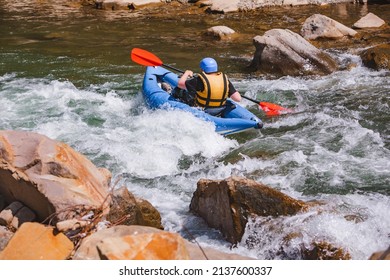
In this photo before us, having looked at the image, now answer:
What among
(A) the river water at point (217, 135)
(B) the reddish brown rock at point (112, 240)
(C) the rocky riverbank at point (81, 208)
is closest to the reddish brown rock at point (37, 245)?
(C) the rocky riverbank at point (81, 208)

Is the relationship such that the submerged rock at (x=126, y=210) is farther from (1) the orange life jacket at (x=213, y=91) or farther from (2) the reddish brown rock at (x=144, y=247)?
(1) the orange life jacket at (x=213, y=91)

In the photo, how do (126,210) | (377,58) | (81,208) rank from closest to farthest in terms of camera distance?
(81,208)
(126,210)
(377,58)

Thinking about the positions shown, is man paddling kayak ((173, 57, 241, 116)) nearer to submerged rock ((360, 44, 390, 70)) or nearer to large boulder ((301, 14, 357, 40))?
submerged rock ((360, 44, 390, 70))

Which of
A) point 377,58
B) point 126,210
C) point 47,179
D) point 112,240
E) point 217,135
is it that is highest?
point 112,240

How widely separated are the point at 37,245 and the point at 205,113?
154 inches

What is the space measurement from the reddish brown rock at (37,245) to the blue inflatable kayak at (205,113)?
363 cm

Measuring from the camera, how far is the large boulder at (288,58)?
9.40 meters

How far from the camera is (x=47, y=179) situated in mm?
3996

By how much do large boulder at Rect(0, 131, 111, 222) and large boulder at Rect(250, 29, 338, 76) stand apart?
5.74m

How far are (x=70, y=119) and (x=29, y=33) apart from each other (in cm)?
651

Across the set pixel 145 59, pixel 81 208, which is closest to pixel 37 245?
pixel 81 208

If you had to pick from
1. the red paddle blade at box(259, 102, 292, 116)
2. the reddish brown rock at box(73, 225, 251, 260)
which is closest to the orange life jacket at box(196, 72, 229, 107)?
the red paddle blade at box(259, 102, 292, 116)

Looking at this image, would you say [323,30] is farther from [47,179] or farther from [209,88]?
[47,179]
